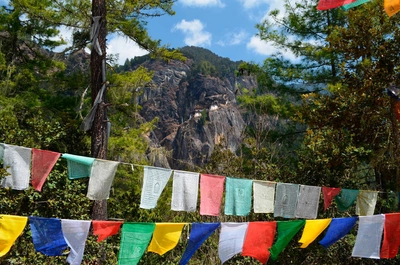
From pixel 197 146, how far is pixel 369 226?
188ft

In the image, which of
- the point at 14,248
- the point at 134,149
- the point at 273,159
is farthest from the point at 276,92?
the point at 14,248

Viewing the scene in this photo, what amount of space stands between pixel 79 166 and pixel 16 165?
76 centimetres

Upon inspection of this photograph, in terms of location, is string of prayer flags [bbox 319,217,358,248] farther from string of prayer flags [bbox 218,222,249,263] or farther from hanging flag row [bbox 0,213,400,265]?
string of prayer flags [bbox 218,222,249,263]

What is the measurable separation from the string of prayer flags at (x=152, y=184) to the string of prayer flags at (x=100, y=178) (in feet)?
1.45

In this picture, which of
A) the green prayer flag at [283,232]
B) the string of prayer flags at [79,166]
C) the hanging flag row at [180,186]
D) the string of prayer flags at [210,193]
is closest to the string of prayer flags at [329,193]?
the hanging flag row at [180,186]

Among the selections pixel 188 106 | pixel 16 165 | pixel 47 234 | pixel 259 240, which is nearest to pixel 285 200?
pixel 259 240

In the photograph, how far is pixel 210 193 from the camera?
582cm

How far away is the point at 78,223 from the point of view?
16.3 ft

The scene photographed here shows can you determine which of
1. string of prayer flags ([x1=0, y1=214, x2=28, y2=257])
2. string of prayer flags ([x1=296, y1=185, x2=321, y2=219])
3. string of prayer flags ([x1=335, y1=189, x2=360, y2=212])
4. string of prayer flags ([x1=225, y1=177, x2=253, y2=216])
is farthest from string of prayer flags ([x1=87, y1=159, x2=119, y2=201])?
string of prayer flags ([x1=335, y1=189, x2=360, y2=212])

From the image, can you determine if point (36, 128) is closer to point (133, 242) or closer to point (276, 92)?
point (133, 242)

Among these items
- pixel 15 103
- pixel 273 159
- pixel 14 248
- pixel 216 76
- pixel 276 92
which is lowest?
pixel 14 248

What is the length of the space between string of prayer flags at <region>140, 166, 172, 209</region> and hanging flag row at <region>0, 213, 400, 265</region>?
58 centimetres

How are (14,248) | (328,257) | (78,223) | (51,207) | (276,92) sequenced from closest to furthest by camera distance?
(78,223)
(14,248)
(51,207)
(328,257)
(276,92)

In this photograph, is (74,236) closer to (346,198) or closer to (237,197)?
(237,197)
